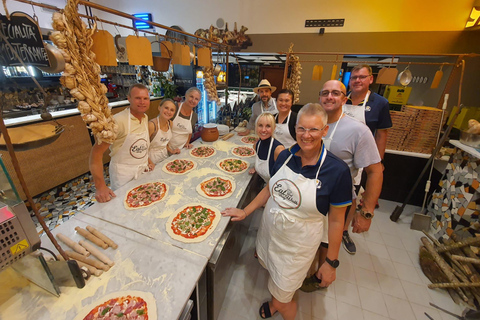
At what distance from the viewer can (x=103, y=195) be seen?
1759mm

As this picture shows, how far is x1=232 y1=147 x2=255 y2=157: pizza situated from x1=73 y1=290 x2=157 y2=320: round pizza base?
208 centimetres

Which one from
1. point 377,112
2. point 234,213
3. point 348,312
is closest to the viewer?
point 234,213

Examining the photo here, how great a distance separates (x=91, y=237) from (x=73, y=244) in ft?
0.32

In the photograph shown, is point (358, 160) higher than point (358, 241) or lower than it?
higher

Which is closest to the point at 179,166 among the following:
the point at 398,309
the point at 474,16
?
the point at 398,309

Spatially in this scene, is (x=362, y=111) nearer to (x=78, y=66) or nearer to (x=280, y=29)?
(x=78, y=66)

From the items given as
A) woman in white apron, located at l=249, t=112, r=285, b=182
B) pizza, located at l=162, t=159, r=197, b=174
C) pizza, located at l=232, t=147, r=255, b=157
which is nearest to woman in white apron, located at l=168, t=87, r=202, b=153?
pizza, located at l=162, t=159, r=197, b=174

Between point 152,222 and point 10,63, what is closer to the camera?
point 10,63

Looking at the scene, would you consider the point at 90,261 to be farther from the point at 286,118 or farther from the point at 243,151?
the point at 286,118

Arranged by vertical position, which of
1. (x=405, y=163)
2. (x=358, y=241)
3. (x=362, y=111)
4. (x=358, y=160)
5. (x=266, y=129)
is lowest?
(x=358, y=241)

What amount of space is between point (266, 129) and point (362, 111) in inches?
49.1

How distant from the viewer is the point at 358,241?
2912 millimetres

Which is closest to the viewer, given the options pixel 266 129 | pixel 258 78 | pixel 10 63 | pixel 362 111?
pixel 10 63

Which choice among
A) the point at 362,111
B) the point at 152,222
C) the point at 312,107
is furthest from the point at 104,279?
the point at 362,111
